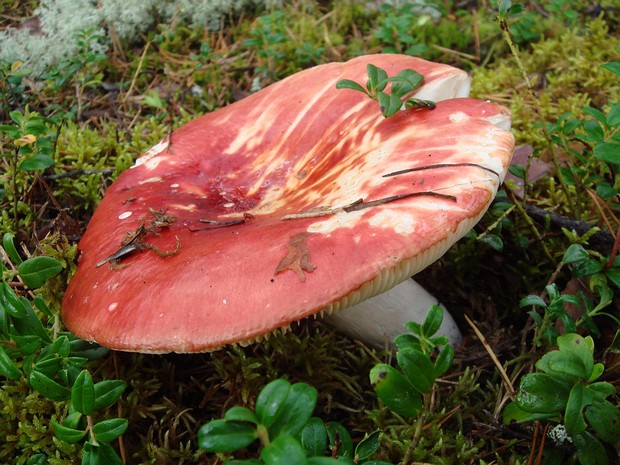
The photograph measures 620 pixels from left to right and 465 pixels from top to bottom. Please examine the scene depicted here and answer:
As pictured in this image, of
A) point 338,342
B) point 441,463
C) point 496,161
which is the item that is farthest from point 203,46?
point 441,463

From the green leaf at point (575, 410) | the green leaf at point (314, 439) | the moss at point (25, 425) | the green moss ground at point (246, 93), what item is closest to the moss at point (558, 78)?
the green moss ground at point (246, 93)

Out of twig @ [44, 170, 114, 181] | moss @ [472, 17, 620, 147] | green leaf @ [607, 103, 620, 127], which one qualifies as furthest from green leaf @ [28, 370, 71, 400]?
moss @ [472, 17, 620, 147]

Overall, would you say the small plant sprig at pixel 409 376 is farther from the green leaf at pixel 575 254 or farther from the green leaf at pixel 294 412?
the green leaf at pixel 575 254

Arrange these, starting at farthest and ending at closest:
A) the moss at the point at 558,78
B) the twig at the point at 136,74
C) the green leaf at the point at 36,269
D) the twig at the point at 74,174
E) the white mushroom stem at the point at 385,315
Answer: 1. the twig at the point at 136,74
2. the moss at the point at 558,78
3. the twig at the point at 74,174
4. the white mushroom stem at the point at 385,315
5. the green leaf at the point at 36,269

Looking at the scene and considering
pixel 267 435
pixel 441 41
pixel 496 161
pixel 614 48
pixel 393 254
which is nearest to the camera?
pixel 267 435

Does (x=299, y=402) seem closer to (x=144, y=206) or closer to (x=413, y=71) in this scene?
(x=144, y=206)
